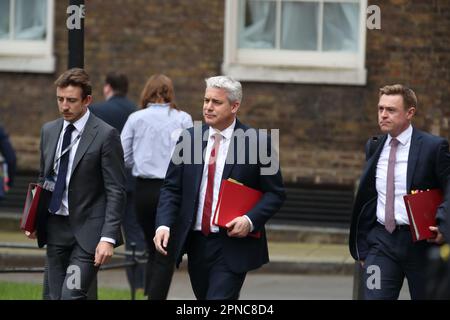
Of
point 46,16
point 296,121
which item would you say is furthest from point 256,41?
point 46,16

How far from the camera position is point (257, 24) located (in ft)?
54.0

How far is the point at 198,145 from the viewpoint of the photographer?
8.39m

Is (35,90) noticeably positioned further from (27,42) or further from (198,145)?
(198,145)

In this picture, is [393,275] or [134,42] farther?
[134,42]

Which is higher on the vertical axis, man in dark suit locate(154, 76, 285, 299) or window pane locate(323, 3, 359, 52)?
window pane locate(323, 3, 359, 52)

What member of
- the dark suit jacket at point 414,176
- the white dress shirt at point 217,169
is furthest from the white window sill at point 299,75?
the white dress shirt at point 217,169

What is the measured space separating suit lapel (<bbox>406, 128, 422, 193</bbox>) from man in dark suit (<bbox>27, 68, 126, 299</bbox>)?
1.84 meters

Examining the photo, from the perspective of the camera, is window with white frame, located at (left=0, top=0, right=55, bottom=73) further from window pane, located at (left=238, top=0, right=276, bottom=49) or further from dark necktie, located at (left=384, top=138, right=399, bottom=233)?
dark necktie, located at (left=384, top=138, right=399, bottom=233)

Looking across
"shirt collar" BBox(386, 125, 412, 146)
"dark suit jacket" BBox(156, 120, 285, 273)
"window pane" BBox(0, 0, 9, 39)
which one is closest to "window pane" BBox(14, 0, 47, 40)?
"window pane" BBox(0, 0, 9, 39)

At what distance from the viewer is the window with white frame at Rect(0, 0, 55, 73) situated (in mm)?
16516

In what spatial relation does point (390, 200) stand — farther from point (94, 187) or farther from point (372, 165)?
point (94, 187)

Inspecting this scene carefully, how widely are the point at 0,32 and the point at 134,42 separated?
6.04 ft

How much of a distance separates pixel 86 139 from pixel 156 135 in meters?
3.09

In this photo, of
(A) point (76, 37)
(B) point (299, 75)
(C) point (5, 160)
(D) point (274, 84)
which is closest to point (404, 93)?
(A) point (76, 37)
